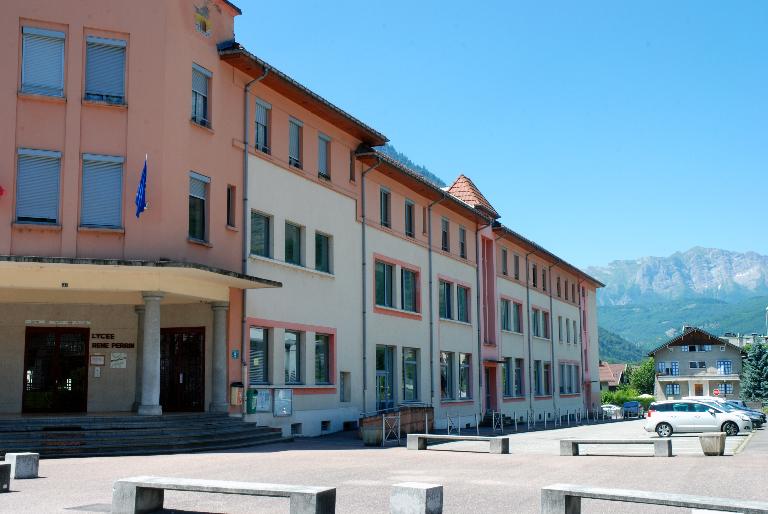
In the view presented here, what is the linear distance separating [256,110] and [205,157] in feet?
11.5

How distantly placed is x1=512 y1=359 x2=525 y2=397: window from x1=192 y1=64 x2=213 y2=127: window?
31.3m

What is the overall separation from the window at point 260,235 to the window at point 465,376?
57.0ft

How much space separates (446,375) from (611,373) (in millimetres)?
113760

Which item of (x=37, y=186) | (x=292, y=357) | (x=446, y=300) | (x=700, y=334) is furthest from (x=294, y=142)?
(x=700, y=334)

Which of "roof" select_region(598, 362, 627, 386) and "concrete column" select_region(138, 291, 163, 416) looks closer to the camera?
"concrete column" select_region(138, 291, 163, 416)

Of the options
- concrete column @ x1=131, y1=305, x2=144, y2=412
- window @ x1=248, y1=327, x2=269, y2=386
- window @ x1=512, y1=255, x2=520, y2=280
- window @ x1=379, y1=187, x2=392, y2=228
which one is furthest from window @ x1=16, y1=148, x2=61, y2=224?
window @ x1=512, y1=255, x2=520, y2=280

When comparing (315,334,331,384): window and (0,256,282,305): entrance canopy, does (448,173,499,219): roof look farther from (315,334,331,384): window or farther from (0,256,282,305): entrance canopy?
(0,256,282,305): entrance canopy

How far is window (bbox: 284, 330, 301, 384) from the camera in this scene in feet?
94.3

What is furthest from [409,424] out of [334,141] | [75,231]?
[75,231]

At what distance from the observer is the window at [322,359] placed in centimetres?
3058

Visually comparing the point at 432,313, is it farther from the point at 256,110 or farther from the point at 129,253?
the point at 129,253

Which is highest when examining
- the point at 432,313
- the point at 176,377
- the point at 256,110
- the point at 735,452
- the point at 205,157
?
the point at 256,110

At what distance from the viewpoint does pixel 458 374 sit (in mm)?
42438

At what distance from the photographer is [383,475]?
16.6 metres
